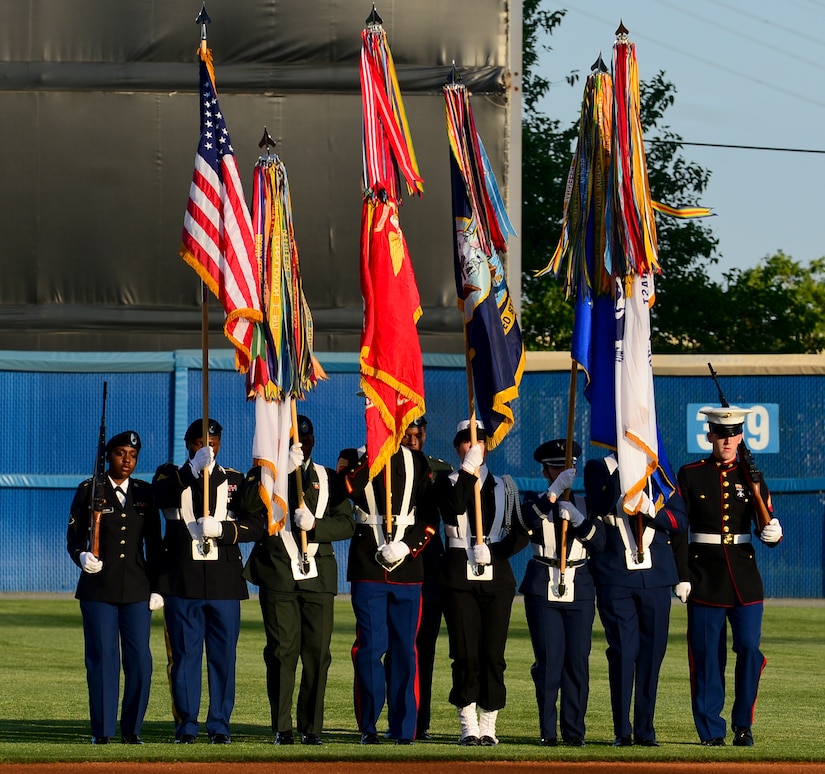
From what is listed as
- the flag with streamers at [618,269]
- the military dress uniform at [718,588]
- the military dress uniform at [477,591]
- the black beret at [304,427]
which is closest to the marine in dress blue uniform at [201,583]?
the black beret at [304,427]

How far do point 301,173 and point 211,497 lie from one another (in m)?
12.2

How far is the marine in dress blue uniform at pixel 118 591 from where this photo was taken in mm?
10461

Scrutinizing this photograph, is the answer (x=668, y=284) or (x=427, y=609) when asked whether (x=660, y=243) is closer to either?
(x=668, y=284)

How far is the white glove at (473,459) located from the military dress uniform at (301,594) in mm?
803

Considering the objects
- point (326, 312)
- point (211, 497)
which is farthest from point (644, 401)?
point (326, 312)

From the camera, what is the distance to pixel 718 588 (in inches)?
421

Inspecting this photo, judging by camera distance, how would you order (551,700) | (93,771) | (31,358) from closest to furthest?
(93,771) → (551,700) → (31,358)

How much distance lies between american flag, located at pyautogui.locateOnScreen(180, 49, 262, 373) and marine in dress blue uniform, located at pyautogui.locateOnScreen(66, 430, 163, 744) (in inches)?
38.3

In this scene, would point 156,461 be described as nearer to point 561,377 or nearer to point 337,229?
point 337,229

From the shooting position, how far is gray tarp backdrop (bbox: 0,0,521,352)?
2234 centimetres

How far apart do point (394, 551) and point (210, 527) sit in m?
1.08

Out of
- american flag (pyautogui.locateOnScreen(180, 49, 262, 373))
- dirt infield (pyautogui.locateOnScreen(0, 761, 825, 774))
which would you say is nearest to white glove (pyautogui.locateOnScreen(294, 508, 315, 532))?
american flag (pyautogui.locateOnScreen(180, 49, 262, 373))

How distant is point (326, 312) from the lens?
22.4m

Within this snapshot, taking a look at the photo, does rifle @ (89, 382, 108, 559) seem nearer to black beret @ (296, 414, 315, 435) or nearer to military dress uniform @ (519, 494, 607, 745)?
black beret @ (296, 414, 315, 435)
